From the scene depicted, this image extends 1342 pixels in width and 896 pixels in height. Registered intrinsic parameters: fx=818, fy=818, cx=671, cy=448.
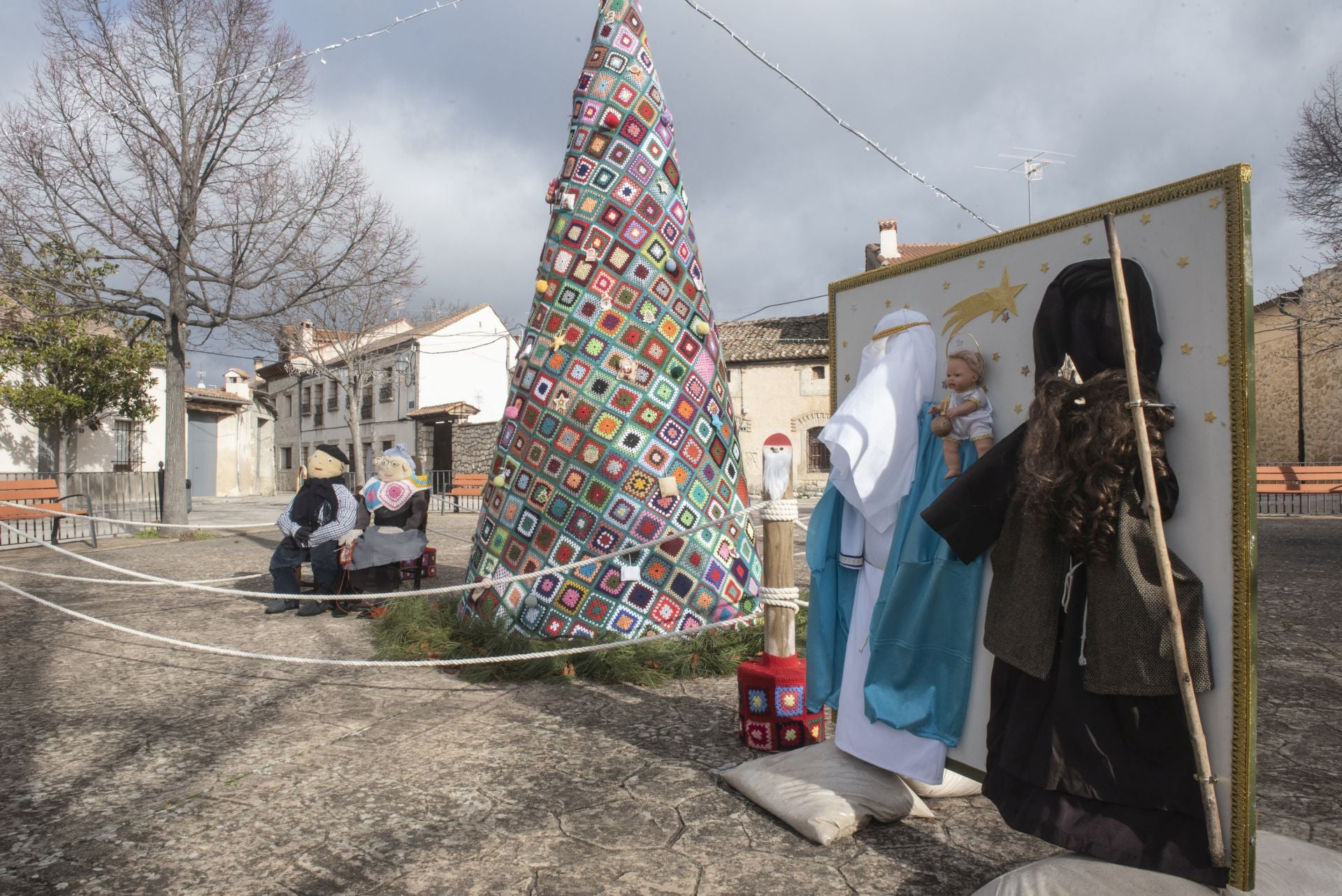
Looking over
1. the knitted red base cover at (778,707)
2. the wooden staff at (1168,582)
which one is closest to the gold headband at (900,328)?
the wooden staff at (1168,582)

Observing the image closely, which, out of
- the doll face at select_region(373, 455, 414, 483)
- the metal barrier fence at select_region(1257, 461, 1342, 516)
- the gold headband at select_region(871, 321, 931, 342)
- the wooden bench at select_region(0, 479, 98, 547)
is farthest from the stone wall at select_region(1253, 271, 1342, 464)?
the wooden bench at select_region(0, 479, 98, 547)

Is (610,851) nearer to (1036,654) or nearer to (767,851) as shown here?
(767,851)

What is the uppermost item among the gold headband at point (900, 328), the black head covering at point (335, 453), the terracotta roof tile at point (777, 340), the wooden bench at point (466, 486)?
the terracotta roof tile at point (777, 340)

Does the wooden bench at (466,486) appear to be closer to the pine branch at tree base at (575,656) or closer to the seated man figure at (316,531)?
the seated man figure at (316,531)

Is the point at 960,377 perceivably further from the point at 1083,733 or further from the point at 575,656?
the point at 575,656

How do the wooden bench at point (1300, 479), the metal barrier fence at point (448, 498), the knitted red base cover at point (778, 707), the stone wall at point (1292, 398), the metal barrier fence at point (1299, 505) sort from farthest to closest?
1. the stone wall at point (1292, 398)
2. the metal barrier fence at point (448, 498)
3. the metal barrier fence at point (1299, 505)
4. the wooden bench at point (1300, 479)
5. the knitted red base cover at point (778, 707)

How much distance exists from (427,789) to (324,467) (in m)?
4.25

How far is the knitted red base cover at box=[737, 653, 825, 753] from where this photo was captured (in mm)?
3191

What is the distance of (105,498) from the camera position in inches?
552

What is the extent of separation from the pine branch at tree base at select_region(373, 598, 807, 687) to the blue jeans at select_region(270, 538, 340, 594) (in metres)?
1.79

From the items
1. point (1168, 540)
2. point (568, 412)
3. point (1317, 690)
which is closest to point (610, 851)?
point (1168, 540)

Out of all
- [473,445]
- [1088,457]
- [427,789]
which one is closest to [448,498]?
[473,445]

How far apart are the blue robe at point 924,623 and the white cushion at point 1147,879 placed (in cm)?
49

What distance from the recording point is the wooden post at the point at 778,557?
3.21 metres
